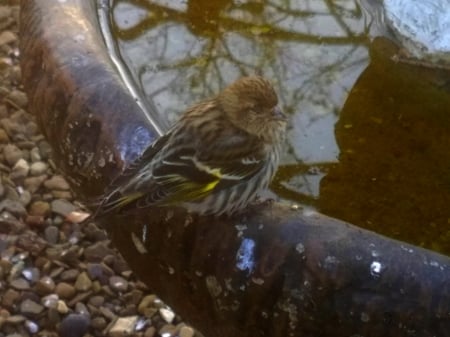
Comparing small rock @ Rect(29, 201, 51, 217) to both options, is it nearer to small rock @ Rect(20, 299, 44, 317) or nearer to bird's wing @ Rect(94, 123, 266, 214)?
small rock @ Rect(20, 299, 44, 317)

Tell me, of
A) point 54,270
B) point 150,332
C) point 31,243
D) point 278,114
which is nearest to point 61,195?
point 31,243

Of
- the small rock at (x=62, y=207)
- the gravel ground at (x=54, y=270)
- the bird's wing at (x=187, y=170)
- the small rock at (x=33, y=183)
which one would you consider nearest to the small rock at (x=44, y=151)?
the gravel ground at (x=54, y=270)

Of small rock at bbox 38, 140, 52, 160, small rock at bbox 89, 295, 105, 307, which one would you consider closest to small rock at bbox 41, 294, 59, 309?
small rock at bbox 89, 295, 105, 307

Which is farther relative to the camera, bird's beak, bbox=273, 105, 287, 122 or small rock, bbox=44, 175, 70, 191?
small rock, bbox=44, 175, 70, 191

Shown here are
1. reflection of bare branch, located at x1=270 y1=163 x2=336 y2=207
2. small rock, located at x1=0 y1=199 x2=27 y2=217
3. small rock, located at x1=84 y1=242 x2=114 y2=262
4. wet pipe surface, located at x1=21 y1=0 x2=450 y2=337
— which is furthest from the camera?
small rock, located at x1=0 y1=199 x2=27 y2=217

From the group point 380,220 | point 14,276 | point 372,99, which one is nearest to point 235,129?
point 380,220

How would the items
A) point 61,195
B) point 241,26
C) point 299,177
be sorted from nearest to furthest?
point 299,177
point 241,26
point 61,195

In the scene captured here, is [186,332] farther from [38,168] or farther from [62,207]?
[38,168]
